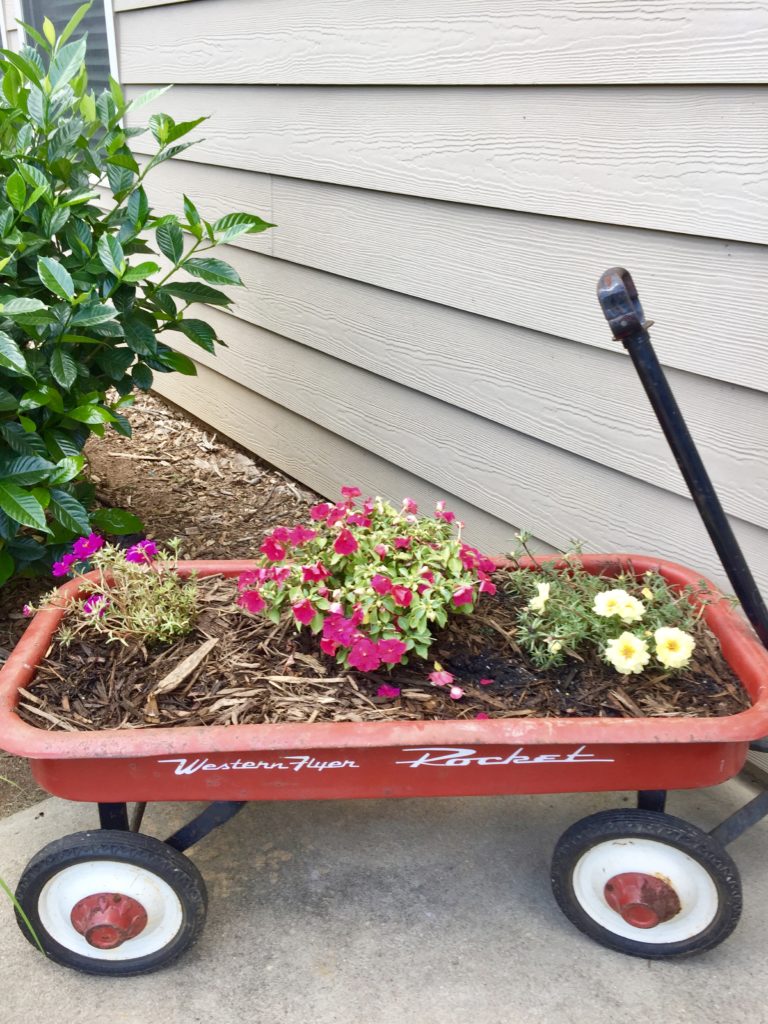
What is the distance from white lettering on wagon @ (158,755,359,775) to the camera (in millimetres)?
1458

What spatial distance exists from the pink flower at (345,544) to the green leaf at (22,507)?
71 cm

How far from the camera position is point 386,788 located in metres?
1.53

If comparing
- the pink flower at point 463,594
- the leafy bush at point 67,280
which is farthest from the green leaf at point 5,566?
the pink flower at point 463,594

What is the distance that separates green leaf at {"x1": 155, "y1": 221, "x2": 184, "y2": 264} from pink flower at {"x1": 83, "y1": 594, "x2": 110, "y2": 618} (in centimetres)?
101

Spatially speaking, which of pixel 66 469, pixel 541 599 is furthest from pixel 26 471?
pixel 541 599

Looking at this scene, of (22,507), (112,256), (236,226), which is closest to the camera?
(22,507)

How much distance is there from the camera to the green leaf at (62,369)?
2.17 meters

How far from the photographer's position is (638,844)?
1606 mm

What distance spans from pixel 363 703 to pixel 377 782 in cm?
16

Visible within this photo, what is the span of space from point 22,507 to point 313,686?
0.83 meters

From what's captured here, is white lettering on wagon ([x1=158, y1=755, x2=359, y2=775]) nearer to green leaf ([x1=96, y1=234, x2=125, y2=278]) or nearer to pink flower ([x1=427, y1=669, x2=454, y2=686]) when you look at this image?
pink flower ([x1=427, y1=669, x2=454, y2=686])

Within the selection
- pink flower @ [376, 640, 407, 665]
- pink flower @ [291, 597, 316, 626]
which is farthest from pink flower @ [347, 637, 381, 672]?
pink flower @ [291, 597, 316, 626]

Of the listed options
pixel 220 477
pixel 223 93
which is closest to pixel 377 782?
pixel 220 477

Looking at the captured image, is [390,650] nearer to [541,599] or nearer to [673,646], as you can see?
[541,599]
